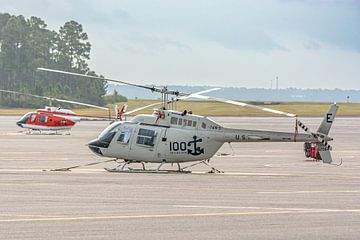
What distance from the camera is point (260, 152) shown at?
46.8m

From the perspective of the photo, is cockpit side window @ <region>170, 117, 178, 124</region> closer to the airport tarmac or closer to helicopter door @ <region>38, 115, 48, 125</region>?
the airport tarmac

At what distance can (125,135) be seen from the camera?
102 feet

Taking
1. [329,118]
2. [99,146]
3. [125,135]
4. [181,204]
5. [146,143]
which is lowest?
[181,204]

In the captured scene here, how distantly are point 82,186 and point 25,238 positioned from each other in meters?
9.45

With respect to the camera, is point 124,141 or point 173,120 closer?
point 173,120

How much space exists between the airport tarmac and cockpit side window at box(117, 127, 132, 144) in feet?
5.05

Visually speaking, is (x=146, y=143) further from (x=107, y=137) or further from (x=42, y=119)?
(x=42, y=119)

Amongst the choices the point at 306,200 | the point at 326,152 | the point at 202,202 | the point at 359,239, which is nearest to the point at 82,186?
the point at 202,202

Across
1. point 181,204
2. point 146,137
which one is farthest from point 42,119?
point 181,204

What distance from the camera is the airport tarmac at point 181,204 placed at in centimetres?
1605

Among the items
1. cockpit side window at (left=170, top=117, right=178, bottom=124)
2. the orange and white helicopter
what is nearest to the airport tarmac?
the orange and white helicopter

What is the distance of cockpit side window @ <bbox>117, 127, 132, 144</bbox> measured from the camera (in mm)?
31047

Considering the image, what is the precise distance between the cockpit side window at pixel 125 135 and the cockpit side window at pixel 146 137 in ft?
1.31

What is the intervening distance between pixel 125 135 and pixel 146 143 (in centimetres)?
91
